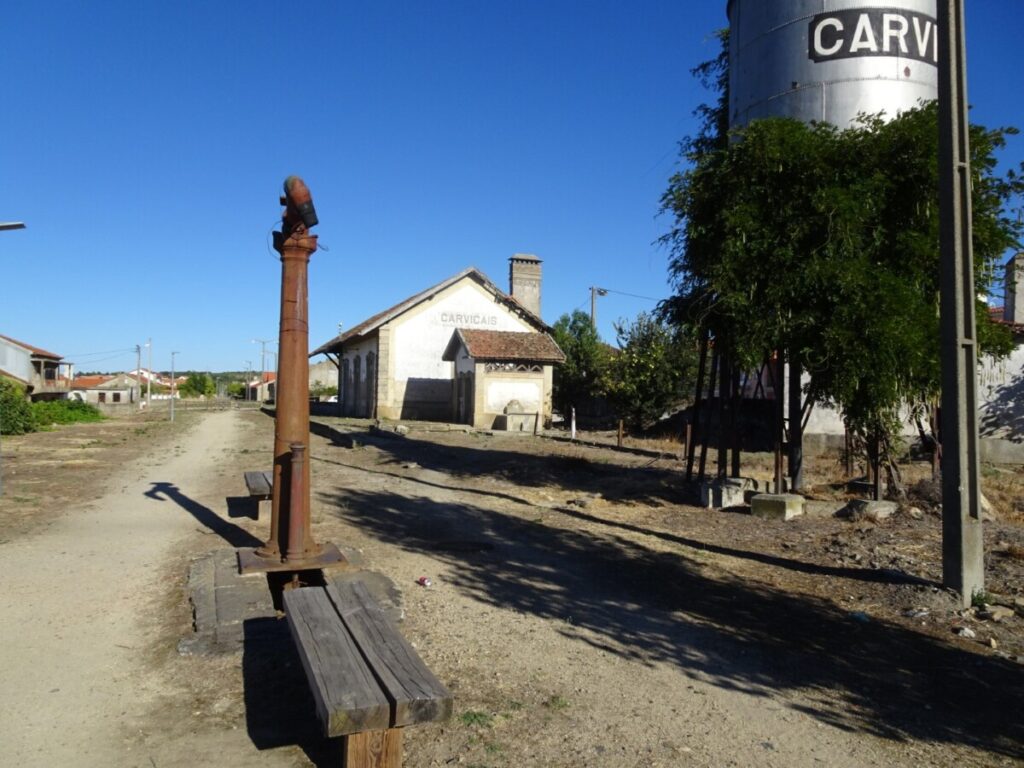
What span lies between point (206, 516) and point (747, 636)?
24.1ft

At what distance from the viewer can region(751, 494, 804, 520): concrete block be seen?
10.5 m

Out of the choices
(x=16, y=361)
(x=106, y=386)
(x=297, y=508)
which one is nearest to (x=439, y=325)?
(x=297, y=508)

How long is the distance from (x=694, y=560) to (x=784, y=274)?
4.25 m

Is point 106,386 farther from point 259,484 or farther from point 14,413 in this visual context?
point 259,484

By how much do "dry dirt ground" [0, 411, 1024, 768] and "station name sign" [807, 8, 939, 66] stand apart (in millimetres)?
6740

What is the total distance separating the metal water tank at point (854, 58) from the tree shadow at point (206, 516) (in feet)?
31.9

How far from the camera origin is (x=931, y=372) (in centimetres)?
1009

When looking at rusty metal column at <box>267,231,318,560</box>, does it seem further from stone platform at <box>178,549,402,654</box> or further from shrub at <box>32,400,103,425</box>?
shrub at <box>32,400,103,425</box>

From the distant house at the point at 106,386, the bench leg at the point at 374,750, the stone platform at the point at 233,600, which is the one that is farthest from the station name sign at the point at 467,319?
the distant house at the point at 106,386

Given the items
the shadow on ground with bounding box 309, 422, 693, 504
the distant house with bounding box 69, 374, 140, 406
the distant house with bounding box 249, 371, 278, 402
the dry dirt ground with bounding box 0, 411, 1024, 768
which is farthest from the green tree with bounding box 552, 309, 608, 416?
the distant house with bounding box 69, 374, 140, 406

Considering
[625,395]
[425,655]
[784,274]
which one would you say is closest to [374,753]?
[425,655]

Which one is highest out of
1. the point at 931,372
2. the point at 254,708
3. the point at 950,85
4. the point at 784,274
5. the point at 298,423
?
the point at 950,85

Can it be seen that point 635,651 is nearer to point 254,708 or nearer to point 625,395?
point 254,708

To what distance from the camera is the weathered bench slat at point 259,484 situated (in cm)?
988
